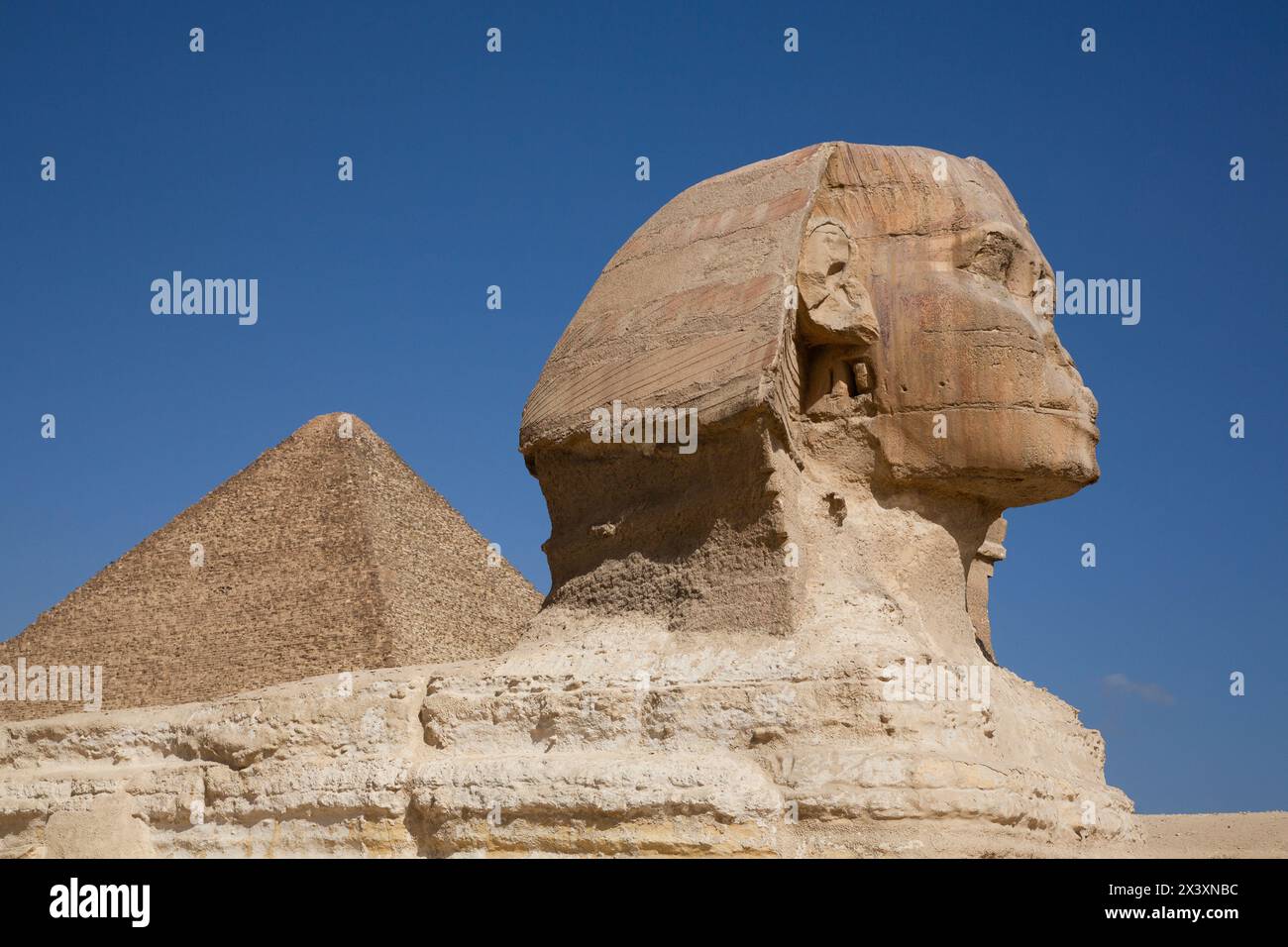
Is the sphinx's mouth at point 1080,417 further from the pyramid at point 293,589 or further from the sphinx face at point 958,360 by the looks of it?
the pyramid at point 293,589

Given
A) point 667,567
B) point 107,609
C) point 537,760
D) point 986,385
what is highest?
point 107,609

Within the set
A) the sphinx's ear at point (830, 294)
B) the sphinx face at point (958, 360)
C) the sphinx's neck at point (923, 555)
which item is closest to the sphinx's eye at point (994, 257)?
the sphinx face at point (958, 360)

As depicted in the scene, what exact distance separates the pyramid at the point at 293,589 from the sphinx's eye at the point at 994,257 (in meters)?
69.3

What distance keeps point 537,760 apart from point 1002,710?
165 cm

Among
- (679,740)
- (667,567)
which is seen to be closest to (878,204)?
(667,567)

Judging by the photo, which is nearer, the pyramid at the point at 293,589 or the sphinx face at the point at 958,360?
the sphinx face at the point at 958,360

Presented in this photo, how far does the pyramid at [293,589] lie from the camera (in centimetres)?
7794

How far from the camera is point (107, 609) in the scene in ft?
276

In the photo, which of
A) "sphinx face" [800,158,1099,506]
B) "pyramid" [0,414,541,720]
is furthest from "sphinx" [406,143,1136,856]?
"pyramid" [0,414,541,720]

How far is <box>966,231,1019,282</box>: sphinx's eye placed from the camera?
6.69 meters

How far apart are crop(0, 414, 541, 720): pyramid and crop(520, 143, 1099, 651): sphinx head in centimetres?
6895

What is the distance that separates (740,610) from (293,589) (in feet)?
249

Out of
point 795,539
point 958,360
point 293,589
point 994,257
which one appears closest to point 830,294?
point 958,360
